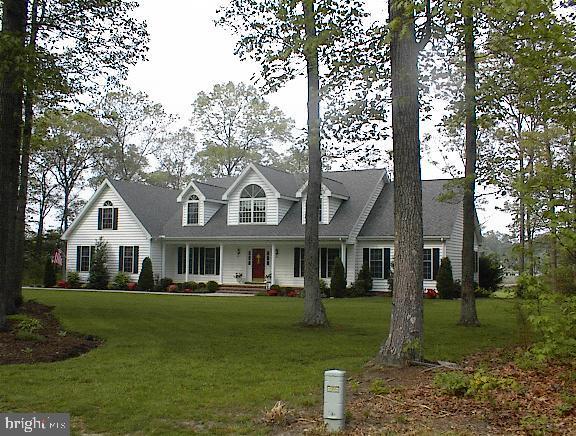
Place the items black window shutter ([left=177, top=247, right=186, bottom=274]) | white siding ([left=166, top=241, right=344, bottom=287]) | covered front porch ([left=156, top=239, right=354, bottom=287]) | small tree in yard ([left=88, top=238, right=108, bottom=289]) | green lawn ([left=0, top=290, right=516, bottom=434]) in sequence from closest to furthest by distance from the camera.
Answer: green lawn ([left=0, top=290, right=516, bottom=434]) → covered front porch ([left=156, top=239, right=354, bottom=287]) → white siding ([left=166, top=241, right=344, bottom=287]) → small tree in yard ([left=88, top=238, right=108, bottom=289]) → black window shutter ([left=177, top=247, right=186, bottom=274])

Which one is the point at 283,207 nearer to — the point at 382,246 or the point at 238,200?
the point at 238,200

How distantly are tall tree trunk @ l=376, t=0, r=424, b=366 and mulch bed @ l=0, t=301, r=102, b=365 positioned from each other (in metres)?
5.04

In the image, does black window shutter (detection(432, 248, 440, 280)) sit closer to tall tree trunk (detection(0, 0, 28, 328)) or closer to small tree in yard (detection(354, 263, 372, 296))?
small tree in yard (detection(354, 263, 372, 296))

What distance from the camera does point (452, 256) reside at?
88.5 feet

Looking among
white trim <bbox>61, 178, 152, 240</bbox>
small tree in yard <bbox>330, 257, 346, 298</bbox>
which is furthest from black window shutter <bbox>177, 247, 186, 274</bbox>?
small tree in yard <bbox>330, 257, 346, 298</bbox>

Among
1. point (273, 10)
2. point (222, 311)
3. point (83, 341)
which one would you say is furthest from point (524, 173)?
point (222, 311)

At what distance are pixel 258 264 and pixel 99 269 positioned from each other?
8.46 m

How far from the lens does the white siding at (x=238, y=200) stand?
29625mm

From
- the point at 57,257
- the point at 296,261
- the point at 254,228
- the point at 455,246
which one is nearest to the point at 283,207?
the point at 254,228

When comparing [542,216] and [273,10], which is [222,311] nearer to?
[273,10]

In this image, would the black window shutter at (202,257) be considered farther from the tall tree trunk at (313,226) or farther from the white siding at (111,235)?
the tall tree trunk at (313,226)

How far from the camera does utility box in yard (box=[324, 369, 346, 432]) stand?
571 centimetres

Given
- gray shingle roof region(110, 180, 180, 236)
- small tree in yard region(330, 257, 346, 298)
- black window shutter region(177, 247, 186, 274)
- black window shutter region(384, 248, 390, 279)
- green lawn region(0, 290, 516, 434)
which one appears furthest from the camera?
black window shutter region(177, 247, 186, 274)

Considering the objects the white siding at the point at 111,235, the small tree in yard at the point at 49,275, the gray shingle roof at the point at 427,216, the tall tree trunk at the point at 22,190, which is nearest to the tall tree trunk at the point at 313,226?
the tall tree trunk at the point at 22,190
